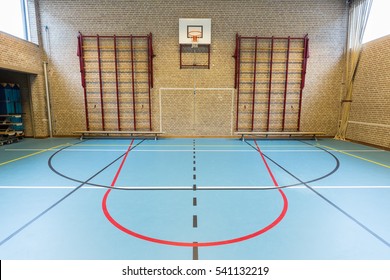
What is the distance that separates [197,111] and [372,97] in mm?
6957

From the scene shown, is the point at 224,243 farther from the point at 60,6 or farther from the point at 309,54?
the point at 60,6

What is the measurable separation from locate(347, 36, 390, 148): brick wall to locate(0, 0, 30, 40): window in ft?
46.3

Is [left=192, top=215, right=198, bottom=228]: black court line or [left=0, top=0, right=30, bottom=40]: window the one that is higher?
[left=0, top=0, right=30, bottom=40]: window

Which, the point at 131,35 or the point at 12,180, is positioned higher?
the point at 131,35

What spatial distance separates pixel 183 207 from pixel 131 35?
8.85 meters

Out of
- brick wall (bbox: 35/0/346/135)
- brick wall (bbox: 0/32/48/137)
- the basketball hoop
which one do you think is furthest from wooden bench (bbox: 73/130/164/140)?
the basketball hoop

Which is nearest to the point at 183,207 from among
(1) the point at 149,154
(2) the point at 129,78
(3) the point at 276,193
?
(3) the point at 276,193

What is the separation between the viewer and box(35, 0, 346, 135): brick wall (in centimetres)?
985

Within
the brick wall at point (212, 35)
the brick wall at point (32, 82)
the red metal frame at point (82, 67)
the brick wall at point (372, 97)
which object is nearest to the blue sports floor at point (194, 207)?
the brick wall at point (372, 97)

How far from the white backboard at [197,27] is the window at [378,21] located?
6.35 m

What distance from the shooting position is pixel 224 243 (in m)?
2.66

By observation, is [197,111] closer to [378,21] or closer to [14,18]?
[378,21]

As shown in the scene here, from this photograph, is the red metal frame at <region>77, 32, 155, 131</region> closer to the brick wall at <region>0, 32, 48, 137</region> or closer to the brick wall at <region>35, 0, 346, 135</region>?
the brick wall at <region>35, 0, 346, 135</region>

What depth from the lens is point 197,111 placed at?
10.5 meters
